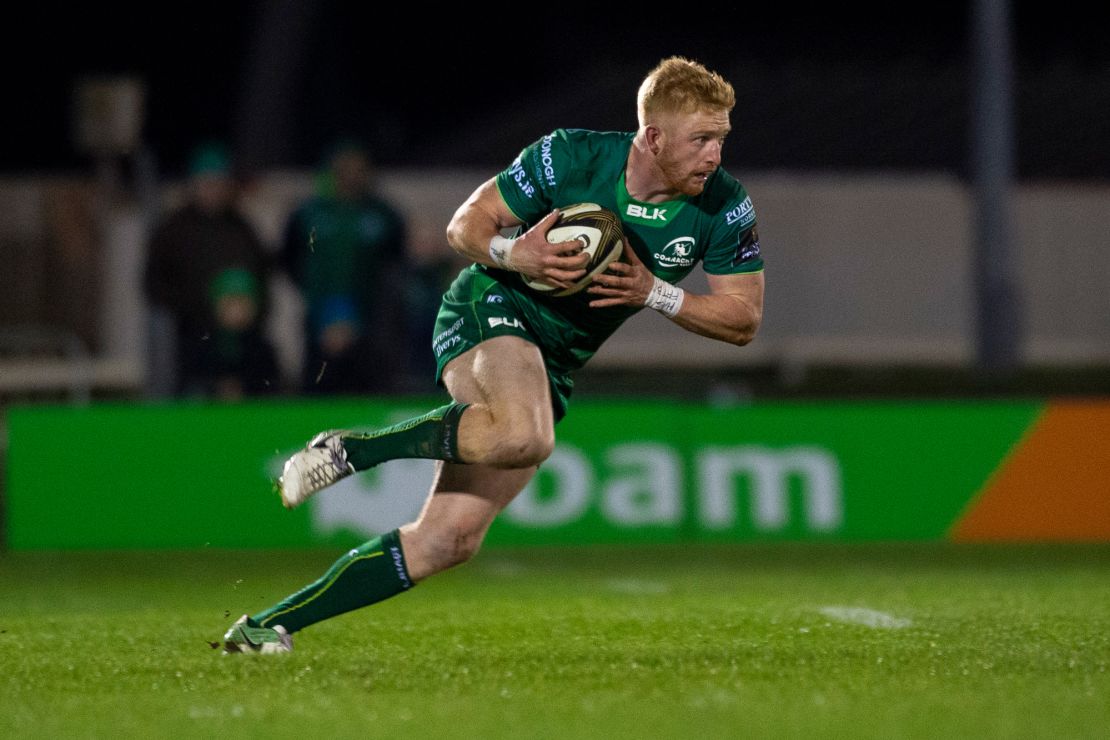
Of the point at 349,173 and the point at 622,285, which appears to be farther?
A: the point at 349,173

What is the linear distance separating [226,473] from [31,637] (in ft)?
14.5

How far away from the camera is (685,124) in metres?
6.47

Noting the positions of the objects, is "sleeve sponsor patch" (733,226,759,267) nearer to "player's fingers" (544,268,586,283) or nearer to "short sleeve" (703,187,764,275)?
"short sleeve" (703,187,764,275)

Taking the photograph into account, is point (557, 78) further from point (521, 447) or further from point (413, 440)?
point (521, 447)

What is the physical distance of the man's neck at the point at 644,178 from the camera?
21.7ft

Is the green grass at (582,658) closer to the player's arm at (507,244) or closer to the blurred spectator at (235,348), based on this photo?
the player's arm at (507,244)

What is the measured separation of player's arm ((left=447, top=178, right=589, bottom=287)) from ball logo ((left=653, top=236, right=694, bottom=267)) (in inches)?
17.1

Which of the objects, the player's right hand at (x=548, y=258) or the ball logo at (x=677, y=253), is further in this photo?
the ball logo at (x=677, y=253)

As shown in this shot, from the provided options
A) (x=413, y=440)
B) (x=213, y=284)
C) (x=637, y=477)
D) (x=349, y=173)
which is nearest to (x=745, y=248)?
(x=413, y=440)

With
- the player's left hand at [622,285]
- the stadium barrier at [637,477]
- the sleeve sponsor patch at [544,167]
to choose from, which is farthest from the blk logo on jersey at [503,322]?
the stadium barrier at [637,477]

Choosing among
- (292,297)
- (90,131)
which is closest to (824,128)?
(292,297)

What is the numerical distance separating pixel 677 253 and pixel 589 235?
19.8 inches

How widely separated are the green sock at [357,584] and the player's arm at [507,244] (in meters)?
0.99

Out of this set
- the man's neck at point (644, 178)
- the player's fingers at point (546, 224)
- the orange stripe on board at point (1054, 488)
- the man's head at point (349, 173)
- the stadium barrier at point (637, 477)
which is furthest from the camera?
the orange stripe on board at point (1054, 488)
